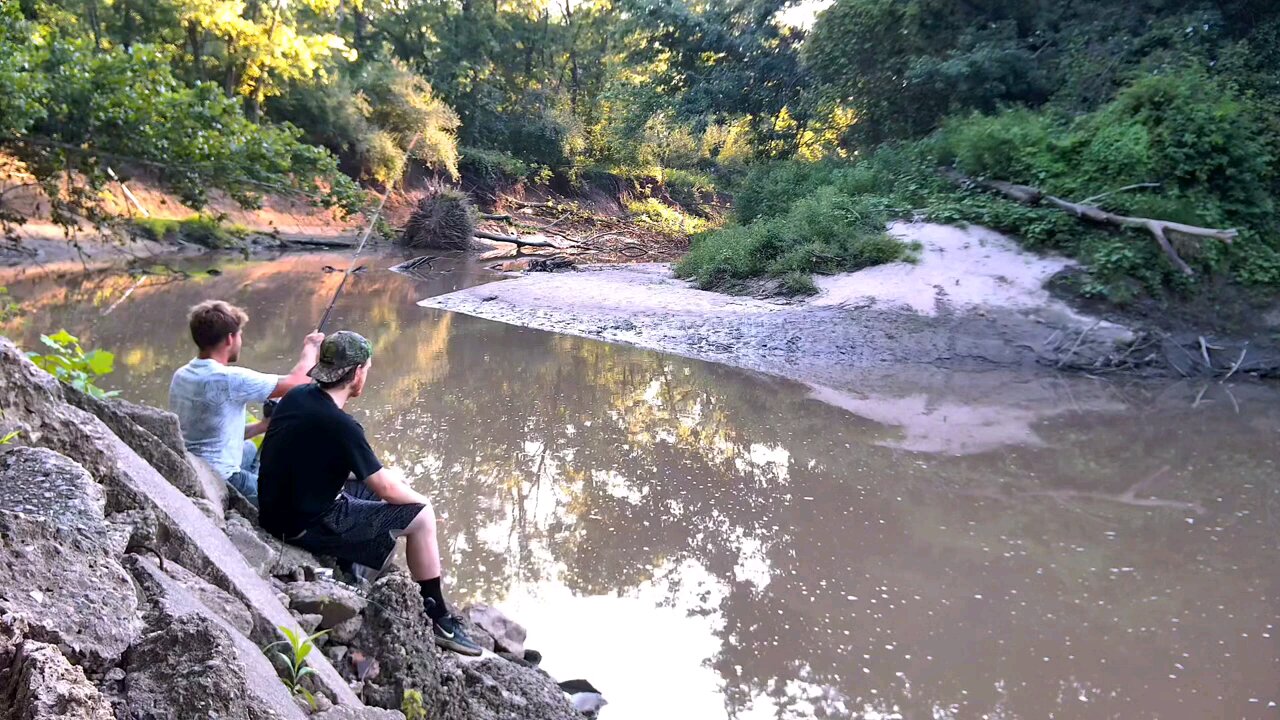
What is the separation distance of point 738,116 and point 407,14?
20.6 meters

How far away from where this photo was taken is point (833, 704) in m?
4.05

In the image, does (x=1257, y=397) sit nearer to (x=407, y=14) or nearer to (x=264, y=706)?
(x=264, y=706)

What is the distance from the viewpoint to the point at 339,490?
395cm

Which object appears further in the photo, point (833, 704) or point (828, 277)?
point (828, 277)

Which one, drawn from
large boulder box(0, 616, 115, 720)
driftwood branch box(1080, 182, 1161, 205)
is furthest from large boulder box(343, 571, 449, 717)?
driftwood branch box(1080, 182, 1161, 205)

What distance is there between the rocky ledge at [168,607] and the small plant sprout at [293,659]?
0.06 feet

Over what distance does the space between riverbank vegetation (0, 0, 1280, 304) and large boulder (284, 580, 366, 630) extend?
3.17 meters

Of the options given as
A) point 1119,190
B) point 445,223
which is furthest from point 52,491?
point 445,223

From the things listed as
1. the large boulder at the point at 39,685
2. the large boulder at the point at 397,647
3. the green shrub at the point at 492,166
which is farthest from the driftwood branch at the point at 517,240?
the large boulder at the point at 39,685

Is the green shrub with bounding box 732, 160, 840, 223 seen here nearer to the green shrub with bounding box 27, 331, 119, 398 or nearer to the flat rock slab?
the green shrub with bounding box 27, 331, 119, 398

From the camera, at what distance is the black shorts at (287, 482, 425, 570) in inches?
156

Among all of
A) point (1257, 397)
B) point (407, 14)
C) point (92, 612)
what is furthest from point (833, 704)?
point (407, 14)

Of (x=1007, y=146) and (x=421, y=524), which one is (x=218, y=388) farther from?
(x=1007, y=146)

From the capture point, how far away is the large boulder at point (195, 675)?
187 cm
